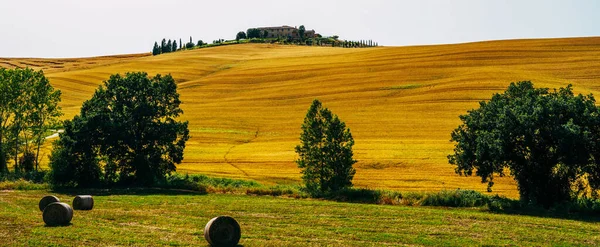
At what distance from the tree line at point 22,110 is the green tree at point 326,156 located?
23.4 m

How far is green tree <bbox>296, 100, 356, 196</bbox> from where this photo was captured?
3791 centimetres

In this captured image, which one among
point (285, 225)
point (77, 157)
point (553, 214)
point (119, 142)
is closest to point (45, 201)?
point (285, 225)

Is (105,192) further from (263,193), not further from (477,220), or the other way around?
(477,220)

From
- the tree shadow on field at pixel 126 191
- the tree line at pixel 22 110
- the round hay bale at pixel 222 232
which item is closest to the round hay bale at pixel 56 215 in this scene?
the round hay bale at pixel 222 232

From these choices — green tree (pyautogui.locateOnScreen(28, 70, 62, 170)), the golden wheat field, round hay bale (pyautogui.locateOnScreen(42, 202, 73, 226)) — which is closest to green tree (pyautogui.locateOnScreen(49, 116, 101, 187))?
green tree (pyautogui.locateOnScreen(28, 70, 62, 170))

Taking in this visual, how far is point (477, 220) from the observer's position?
27422 millimetres

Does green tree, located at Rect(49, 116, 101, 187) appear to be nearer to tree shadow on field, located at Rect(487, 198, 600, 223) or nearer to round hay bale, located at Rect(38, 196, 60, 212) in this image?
round hay bale, located at Rect(38, 196, 60, 212)

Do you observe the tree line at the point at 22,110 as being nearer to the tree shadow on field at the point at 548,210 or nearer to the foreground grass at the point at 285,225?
the foreground grass at the point at 285,225

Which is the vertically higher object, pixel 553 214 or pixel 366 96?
pixel 366 96

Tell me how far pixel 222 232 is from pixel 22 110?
35.6 metres

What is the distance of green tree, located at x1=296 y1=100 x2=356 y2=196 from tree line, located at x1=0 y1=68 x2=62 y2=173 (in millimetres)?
23413

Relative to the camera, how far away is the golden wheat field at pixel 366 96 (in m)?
50.0

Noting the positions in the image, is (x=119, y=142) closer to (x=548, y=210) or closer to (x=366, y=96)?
(x=548, y=210)

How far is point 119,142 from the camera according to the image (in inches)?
1663
